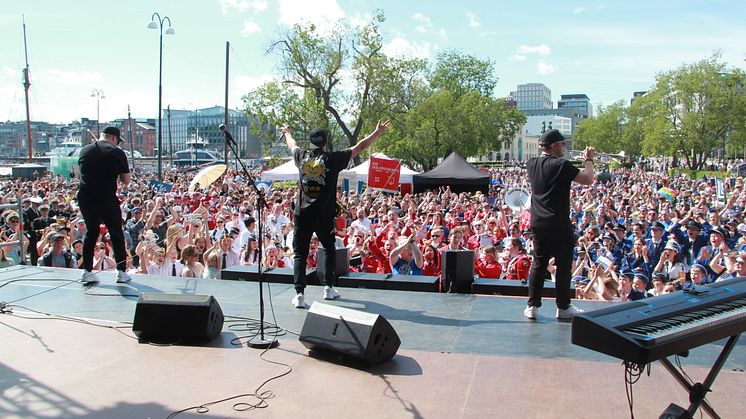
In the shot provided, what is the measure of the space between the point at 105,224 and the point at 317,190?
2518 millimetres

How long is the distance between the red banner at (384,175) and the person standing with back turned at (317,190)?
534 inches

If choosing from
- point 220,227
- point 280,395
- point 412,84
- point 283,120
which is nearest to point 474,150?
point 412,84

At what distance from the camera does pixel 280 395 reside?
3.73 meters

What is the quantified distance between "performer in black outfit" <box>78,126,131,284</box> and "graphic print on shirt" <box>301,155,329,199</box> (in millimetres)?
1979

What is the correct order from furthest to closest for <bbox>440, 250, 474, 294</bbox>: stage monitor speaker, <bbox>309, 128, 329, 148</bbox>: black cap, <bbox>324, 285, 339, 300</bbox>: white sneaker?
<bbox>440, 250, 474, 294</bbox>: stage monitor speaker
<bbox>324, 285, 339, 300</bbox>: white sneaker
<bbox>309, 128, 329, 148</bbox>: black cap

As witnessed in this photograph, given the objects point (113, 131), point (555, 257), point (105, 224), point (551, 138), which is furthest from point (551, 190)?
point (105, 224)

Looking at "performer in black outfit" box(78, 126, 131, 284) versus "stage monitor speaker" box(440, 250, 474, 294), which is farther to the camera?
"stage monitor speaker" box(440, 250, 474, 294)

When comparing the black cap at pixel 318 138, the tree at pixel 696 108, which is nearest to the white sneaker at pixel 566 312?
the black cap at pixel 318 138

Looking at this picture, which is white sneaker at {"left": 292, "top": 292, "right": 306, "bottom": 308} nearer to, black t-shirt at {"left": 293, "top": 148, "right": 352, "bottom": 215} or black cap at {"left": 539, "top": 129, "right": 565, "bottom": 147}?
black t-shirt at {"left": 293, "top": 148, "right": 352, "bottom": 215}

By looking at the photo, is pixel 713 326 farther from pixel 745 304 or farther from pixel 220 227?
pixel 220 227

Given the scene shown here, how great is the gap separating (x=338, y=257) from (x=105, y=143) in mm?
2821

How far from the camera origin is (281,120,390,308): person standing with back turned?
5555 mm

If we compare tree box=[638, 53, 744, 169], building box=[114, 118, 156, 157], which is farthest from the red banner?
building box=[114, 118, 156, 157]

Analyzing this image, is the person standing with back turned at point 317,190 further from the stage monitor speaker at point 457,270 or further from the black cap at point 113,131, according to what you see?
the black cap at point 113,131
